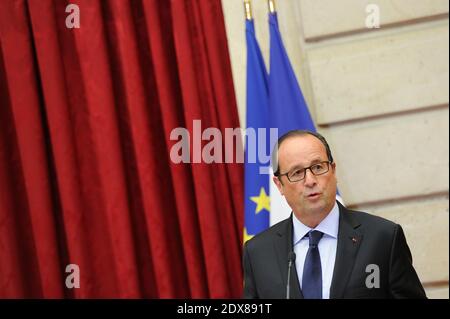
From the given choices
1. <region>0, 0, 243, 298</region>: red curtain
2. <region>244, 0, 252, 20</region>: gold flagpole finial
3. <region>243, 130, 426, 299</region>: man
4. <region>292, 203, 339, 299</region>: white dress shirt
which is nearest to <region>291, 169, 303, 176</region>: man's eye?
<region>243, 130, 426, 299</region>: man

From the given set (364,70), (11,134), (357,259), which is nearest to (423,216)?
(364,70)

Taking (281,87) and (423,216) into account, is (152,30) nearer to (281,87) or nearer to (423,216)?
(281,87)

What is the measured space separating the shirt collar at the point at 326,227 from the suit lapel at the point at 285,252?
25mm

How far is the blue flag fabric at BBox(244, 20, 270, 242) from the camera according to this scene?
3.84 m

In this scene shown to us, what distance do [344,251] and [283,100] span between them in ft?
5.70

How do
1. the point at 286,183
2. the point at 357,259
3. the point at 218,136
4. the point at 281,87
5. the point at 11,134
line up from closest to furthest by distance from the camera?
the point at 357,259
the point at 286,183
the point at 281,87
the point at 218,136
the point at 11,134

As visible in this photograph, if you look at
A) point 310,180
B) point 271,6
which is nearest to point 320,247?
point 310,180

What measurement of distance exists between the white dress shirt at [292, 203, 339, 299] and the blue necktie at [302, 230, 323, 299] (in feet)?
0.06

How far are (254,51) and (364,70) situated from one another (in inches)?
25.3

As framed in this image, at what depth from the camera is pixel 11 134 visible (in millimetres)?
4465

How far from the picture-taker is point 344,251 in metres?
2.23

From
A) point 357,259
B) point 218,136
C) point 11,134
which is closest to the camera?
point 357,259

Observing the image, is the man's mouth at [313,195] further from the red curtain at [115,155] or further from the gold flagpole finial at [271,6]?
the gold flagpole finial at [271,6]

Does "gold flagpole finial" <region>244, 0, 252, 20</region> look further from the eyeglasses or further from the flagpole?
the eyeglasses
